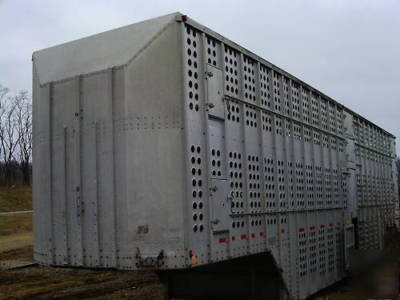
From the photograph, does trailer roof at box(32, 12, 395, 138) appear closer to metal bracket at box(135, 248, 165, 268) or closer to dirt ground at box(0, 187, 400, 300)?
Result: metal bracket at box(135, 248, 165, 268)

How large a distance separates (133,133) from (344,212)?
6798mm

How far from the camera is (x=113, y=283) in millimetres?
11898

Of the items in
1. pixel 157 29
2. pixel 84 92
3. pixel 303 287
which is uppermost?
pixel 157 29

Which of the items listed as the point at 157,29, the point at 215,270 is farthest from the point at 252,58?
the point at 215,270

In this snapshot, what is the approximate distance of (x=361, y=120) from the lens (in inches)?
493

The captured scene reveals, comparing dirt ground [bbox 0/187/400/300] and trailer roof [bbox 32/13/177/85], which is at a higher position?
trailer roof [bbox 32/13/177/85]

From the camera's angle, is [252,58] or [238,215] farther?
[252,58]

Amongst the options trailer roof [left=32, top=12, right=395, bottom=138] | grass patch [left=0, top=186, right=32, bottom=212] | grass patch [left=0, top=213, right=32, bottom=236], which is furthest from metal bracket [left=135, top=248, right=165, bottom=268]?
grass patch [left=0, top=186, right=32, bottom=212]

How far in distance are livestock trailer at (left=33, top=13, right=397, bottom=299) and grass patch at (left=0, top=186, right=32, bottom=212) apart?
95.7ft

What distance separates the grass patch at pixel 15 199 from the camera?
108 feet

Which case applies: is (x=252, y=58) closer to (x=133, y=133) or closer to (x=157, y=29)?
(x=157, y=29)

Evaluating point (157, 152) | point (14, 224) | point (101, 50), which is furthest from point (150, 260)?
point (14, 224)

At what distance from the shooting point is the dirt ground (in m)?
8.52

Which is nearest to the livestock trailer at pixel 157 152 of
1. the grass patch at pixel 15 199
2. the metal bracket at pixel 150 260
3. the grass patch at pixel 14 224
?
the metal bracket at pixel 150 260
